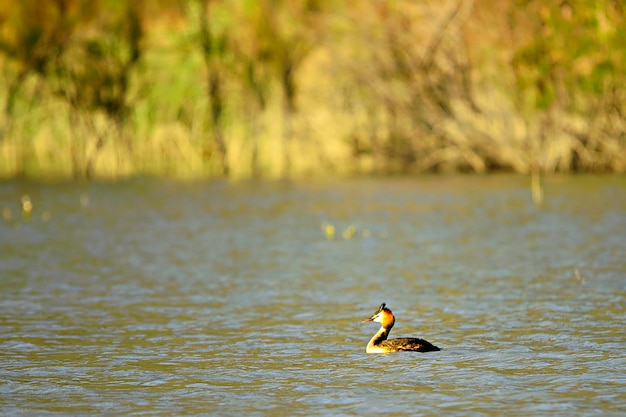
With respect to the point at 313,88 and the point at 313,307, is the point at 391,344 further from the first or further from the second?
the point at 313,88

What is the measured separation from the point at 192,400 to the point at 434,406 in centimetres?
170

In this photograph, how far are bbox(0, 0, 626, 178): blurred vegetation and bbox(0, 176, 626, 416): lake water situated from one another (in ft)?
19.9

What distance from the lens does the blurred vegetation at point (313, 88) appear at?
3247 centimetres

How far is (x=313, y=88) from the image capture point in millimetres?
35750

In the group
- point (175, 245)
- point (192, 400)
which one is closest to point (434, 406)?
point (192, 400)

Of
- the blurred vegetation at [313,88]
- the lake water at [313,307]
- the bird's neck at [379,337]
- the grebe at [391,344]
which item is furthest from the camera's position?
the blurred vegetation at [313,88]

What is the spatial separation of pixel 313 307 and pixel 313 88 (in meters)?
22.5

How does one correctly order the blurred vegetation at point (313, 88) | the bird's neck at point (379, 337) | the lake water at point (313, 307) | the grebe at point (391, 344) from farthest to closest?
the blurred vegetation at point (313, 88)
the bird's neck at point (379, 337)
the grebe at point (391, 344)
the lake water at point (313, 307)

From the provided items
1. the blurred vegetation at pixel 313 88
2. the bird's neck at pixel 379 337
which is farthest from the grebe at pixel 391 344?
the blurred vegetation at pixel 313 88

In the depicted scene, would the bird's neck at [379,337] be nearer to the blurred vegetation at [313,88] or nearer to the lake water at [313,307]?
the lake water at [313,307]

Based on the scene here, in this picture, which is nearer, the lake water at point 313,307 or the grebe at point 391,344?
the lake water at point 313,307

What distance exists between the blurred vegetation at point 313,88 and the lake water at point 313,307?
19.9ft

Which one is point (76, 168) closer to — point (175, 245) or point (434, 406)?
point (175, 245)

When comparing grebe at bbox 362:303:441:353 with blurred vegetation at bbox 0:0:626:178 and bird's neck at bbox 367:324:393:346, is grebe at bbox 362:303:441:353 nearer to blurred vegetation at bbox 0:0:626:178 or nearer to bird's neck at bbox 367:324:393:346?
bird's neck at bbox 367:324:393:346
